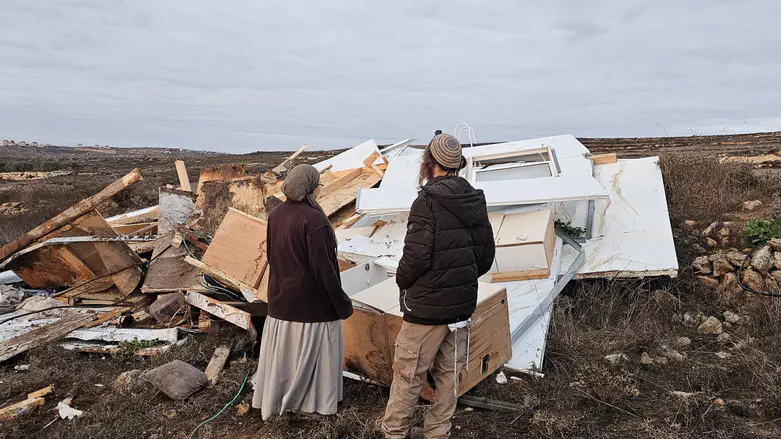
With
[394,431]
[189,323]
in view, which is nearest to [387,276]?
[394,431]

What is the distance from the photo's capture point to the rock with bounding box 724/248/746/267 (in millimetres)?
5316

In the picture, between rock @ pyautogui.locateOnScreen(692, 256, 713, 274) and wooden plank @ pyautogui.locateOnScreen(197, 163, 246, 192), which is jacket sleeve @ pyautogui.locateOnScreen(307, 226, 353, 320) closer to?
rock @ pyautogui.locateOnScreen(692, 256, 713, 274)

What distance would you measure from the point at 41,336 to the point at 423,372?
3888 mm

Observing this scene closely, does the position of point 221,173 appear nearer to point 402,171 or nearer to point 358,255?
point 402,171

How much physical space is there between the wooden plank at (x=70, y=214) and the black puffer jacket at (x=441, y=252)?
4041mm

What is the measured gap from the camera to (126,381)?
12.9 feet

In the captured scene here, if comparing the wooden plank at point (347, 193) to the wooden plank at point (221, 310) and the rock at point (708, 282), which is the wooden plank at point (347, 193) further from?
the rock at point (708, 282)

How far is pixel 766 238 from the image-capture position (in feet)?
17.8

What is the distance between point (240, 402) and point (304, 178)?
5.89 ft

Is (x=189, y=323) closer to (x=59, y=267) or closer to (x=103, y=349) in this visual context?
(x=103, y=349)

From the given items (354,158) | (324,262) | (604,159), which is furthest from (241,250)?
(604,159)

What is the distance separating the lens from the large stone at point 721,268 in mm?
5340

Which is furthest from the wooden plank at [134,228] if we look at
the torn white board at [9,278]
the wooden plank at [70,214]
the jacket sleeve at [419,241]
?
the jacket sleeve at [419,241]

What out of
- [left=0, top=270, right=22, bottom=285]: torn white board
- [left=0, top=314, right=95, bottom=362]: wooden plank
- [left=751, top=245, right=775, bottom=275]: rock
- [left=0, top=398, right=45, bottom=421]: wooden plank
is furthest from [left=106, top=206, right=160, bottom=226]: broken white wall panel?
[left=751, top=245, right=775, bottom=275]: rock
